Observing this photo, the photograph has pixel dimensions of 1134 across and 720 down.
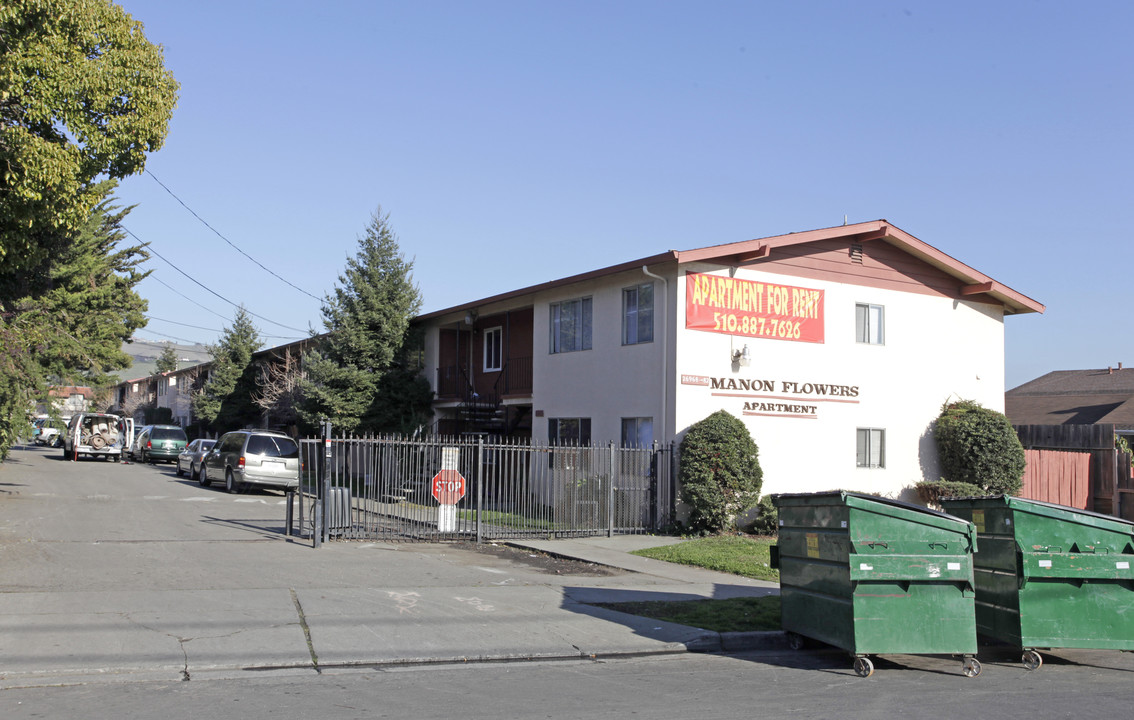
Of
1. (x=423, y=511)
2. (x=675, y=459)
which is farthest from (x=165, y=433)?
(x=675, y=459)

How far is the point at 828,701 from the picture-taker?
694 centimetres

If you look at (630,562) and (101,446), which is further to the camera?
(101,446)

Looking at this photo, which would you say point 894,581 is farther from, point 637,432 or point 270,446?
point 270,446

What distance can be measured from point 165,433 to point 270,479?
1746 cm

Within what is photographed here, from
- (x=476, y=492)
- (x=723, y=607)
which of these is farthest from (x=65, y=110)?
(x=723, y=607)

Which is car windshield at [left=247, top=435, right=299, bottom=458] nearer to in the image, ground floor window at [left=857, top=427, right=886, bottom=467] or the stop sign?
the stop sign

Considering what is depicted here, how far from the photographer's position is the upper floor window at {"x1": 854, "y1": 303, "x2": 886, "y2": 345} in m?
20.9

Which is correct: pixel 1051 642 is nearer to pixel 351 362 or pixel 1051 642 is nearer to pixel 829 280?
pixel 829 280

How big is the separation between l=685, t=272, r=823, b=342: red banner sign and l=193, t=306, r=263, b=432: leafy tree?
30348 mm

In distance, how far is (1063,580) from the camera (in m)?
8.29

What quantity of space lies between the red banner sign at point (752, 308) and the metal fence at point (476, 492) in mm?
2964

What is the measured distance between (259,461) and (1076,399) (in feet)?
97.8

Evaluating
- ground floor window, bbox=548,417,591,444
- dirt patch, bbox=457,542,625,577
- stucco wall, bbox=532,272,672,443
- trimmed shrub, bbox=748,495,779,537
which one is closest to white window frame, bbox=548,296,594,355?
stucco wall, bbox=532,272,672,443

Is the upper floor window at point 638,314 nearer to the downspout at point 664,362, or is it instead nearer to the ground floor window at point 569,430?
the downspout at point 664,362
